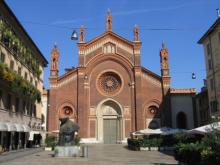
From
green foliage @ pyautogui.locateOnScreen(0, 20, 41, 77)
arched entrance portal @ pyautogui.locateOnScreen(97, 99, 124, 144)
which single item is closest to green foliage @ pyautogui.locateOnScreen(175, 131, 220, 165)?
green foliage @ pyautogui.locateOnScreen(0, 20, 41, 77)

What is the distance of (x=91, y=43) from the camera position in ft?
148

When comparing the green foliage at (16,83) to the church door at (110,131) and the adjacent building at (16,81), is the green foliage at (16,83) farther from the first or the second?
the church door at (110,131)

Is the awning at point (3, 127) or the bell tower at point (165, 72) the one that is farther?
the bell tower at point (165, 72)

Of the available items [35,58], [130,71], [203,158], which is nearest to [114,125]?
[130,71]

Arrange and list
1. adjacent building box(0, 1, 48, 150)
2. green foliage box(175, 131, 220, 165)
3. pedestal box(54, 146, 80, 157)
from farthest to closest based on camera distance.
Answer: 1. adjacent building box(0, 1, 48, 150)
2. pedestal box(54, 146, 80, 157)
3. green foliage box(175, 131, 220, 165)

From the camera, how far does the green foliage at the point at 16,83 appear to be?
24.7 meters

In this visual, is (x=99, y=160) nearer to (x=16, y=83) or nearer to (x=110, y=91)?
(x=16, y=83)

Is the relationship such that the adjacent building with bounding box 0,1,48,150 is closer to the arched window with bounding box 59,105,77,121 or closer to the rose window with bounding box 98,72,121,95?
the arched window with bounding box 59,105,77,121

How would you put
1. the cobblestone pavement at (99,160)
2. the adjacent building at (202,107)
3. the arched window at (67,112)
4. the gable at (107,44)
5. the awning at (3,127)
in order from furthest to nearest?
the gable at (107,44)
the arched window at (67,112)
the adjacent building at (202,107)
the awning at (3,127)
the cobblestone pavement at (99,160)

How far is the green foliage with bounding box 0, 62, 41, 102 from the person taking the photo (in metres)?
24.7

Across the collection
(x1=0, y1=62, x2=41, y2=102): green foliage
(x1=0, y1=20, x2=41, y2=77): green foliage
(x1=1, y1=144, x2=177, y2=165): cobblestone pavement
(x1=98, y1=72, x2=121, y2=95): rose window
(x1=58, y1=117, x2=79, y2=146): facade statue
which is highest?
(x1=0, y1=20, x2=41, y2=77): green foliage

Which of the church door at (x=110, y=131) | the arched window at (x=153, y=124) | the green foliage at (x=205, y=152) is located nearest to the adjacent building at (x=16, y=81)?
the church door at (x=110, y=131)

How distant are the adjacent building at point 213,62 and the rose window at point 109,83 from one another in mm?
13314

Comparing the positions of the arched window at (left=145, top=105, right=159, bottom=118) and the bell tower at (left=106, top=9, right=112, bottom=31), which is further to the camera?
the bell tower at (left=106, top=9, right=112, bottom=31)
